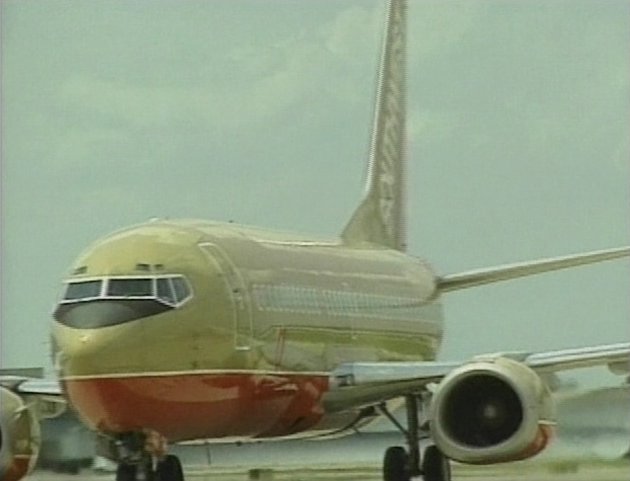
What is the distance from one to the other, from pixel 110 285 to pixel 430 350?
9.28 meters

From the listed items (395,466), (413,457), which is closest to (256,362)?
(413,457)

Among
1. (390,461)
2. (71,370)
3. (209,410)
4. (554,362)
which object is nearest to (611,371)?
(554,362)

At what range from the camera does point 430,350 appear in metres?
31.2

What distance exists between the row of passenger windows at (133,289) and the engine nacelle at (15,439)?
3593mm

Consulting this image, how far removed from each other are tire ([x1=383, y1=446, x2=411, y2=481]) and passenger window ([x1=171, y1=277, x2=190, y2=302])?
590 centimetres

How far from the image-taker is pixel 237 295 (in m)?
23.7

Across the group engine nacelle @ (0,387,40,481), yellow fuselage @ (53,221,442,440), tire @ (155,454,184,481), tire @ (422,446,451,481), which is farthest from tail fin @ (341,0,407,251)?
engine nacelle @ (0,387,40,481)

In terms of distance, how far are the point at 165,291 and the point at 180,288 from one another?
211 mm

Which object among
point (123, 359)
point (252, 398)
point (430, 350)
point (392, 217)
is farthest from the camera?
point (392, 217)

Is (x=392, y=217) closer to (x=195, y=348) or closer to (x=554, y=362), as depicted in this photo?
(x=554, y=362)

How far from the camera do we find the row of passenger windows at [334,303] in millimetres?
24875

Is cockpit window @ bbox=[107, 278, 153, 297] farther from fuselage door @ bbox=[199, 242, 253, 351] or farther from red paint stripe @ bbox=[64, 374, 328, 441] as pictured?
fuselage door @ bbox=[199, 242, 253, 351]

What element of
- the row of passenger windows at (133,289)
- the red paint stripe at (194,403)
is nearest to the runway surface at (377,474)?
the red paint stripe at (194,403)

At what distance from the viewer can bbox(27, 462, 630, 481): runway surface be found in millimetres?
29688
